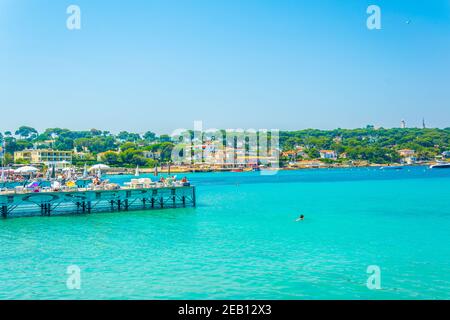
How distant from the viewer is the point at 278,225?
135 feet

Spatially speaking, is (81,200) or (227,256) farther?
(81,200)

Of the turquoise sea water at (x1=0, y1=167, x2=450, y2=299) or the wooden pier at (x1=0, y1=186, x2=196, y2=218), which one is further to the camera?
the wooden pier at (x1=0, y1=186, x2=196, y2=218)

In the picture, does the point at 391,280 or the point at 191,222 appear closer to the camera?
the point at 391,280

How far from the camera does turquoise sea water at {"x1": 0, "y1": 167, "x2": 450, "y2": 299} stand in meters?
21.7

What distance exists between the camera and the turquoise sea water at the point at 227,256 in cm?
2172

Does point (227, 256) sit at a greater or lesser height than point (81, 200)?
lesser

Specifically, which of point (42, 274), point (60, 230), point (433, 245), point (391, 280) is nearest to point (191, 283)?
point (42, 274)

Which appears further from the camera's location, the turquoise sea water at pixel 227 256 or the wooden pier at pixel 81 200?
the wooden pier at pixel 81 200

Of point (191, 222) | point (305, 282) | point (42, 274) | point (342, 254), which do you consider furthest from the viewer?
point (191, 222)

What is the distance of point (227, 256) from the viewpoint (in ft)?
93.0
